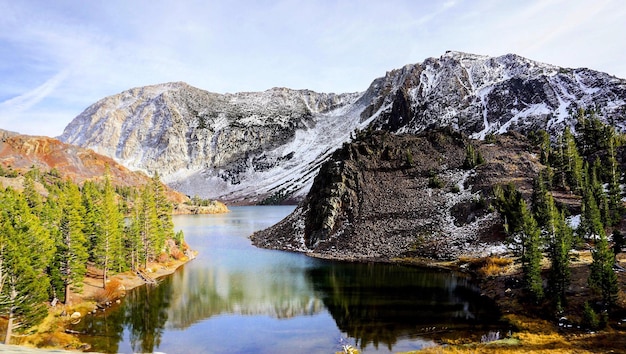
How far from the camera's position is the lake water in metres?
40.4

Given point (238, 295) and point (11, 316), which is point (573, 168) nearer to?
point (238, 295)

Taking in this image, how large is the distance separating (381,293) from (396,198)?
42.5 meters

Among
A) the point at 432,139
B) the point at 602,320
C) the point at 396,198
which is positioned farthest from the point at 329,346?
the point at 432,139

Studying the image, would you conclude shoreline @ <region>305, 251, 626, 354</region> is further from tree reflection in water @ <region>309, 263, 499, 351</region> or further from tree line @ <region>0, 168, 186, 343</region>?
tree line @ <region>0, 168, 186, 343</region>

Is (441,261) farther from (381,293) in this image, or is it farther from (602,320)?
(602,320)

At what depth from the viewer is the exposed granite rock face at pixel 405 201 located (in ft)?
274

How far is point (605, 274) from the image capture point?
40.8 meters

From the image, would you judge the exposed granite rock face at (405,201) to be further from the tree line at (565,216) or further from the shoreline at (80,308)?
the shoreline at (80,308)

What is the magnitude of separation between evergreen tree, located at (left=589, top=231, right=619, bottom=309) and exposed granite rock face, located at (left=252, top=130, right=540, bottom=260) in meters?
32.6

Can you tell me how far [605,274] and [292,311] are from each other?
3497cm

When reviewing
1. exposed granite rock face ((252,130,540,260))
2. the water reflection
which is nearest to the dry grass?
the water reflection

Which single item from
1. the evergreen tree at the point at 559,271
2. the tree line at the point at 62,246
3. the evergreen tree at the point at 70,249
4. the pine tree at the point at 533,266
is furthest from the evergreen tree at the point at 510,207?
the tree line at the point at 62,246

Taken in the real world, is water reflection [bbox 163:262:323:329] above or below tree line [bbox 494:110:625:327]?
below

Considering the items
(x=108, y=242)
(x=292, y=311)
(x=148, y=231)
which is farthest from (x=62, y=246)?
(x=292, y=311)
